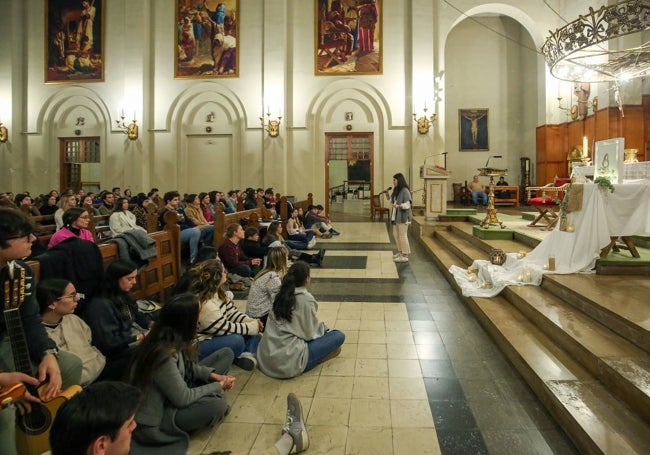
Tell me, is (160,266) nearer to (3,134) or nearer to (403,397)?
(403,397)

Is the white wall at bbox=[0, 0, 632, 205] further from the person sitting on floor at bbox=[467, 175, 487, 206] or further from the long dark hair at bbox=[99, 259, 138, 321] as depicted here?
the long dark hair at bbox=[99, 259, 138, 321]

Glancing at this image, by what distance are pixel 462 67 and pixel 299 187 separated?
8225 millimetres

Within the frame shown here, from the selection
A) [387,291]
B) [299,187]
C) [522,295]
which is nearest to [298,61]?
[299,187]

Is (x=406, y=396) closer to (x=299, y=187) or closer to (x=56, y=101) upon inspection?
(x=299, y=187)

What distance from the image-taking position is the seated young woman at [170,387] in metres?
2.33

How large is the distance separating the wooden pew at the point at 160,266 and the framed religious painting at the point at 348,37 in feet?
37.8

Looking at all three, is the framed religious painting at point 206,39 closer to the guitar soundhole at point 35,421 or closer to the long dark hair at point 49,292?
the long dark hair at point 49,292

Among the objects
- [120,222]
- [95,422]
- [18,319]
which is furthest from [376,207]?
[95,422]

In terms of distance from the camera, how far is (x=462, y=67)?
1795 centimetres

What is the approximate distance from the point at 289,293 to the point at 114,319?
1252 mm

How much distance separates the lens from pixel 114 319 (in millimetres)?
3123

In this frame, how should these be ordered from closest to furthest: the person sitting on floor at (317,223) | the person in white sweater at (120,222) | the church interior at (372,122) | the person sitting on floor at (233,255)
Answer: the church interior at (372,122) < the person sitting on floor at (233,255) < the person in white sweater at (120,222) < the person sitting on floor at (317,223)

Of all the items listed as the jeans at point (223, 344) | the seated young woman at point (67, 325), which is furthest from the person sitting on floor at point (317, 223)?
the seated young woman at point (67, 325)

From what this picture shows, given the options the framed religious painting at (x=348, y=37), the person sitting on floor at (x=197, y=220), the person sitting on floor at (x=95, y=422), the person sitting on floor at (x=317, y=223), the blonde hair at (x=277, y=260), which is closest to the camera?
the person sitting on floor at (x=95, y=422)
